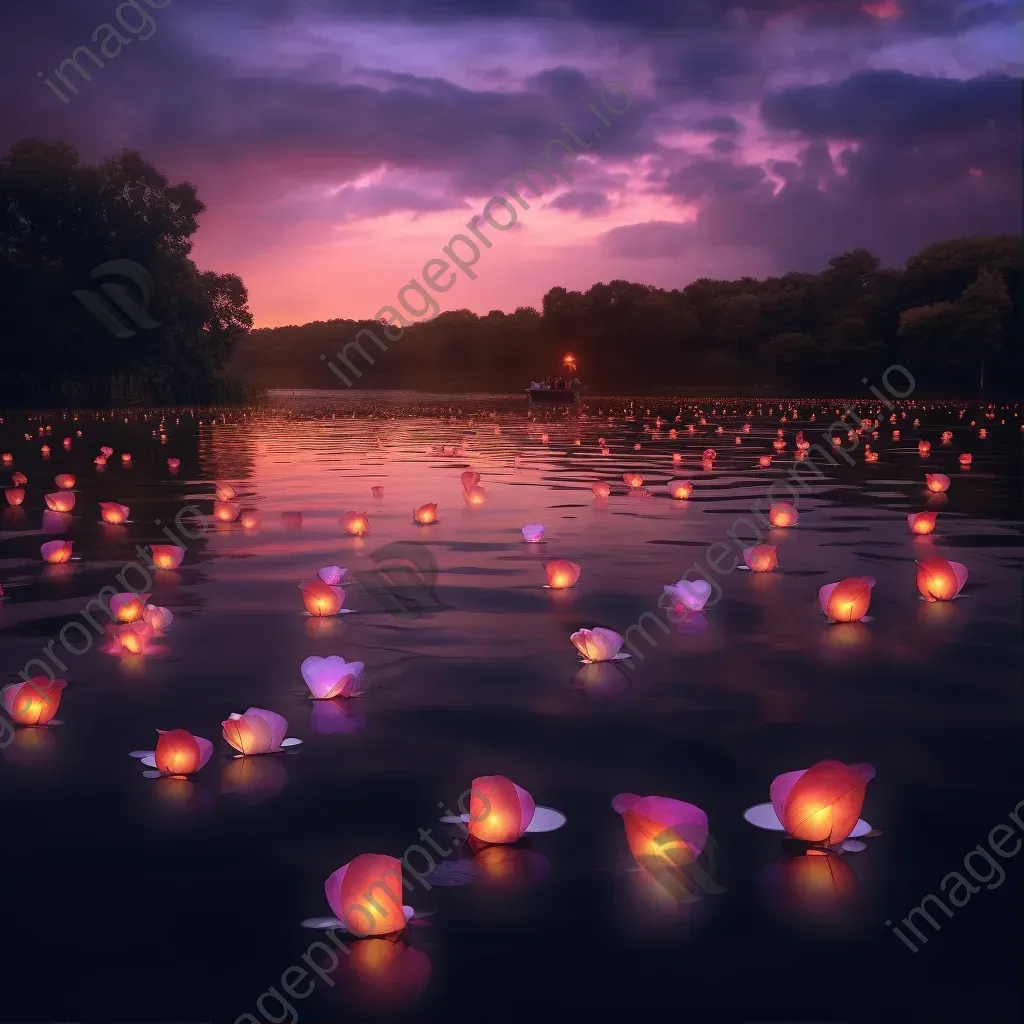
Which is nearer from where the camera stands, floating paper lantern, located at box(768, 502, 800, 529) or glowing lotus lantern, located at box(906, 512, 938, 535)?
glowing lotus lantern, located at box(906, 512, 938, 535)

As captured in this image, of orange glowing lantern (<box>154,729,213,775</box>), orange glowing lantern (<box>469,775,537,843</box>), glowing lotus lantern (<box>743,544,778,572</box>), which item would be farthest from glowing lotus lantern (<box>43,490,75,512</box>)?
orange glowing lantern (<box>469,775,537,843</box>)

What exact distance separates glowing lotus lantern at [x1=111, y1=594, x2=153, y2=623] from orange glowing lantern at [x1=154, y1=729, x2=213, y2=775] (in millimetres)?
2416

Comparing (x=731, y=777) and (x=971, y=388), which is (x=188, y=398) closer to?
(x=971, y=388)

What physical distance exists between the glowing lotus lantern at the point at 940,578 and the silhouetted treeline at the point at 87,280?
170 feet

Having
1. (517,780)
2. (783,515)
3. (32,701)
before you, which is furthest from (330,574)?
(783,515)

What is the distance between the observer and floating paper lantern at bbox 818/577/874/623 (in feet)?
21.9

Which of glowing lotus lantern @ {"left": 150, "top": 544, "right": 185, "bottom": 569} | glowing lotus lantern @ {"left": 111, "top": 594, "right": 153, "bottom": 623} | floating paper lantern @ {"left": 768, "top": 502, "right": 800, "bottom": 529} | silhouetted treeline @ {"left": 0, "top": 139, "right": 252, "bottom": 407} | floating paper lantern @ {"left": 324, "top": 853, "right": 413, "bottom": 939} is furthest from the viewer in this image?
silhouetted treeline @ {"left": 0, "top": 139, "right": 252, "bottom": 407}

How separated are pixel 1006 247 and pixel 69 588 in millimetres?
80583

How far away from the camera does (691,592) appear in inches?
272

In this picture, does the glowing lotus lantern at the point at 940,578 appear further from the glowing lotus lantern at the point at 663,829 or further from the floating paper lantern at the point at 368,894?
the floating paper lantern at the point at 368,894

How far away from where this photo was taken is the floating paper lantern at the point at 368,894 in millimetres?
2906

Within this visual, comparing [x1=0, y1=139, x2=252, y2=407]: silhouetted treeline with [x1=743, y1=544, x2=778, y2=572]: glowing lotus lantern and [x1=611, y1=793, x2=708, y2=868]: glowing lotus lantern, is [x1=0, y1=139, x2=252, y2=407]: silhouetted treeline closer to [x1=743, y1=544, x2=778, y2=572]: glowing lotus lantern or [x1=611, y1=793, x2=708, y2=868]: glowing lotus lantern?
[x1=743, y1=544, x2=778, y2=572]: glowing lotus lantern

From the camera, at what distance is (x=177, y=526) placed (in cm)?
1169

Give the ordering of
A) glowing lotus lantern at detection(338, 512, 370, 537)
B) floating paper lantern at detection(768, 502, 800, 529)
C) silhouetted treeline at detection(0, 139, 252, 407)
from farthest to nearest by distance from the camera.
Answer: silhouetted treeline at detection(0, 139, 252, 407), floating paper lantern at detection(768, 502, 800, 529), glowing lotus lantern at detection(338, 512, 370, 537)
